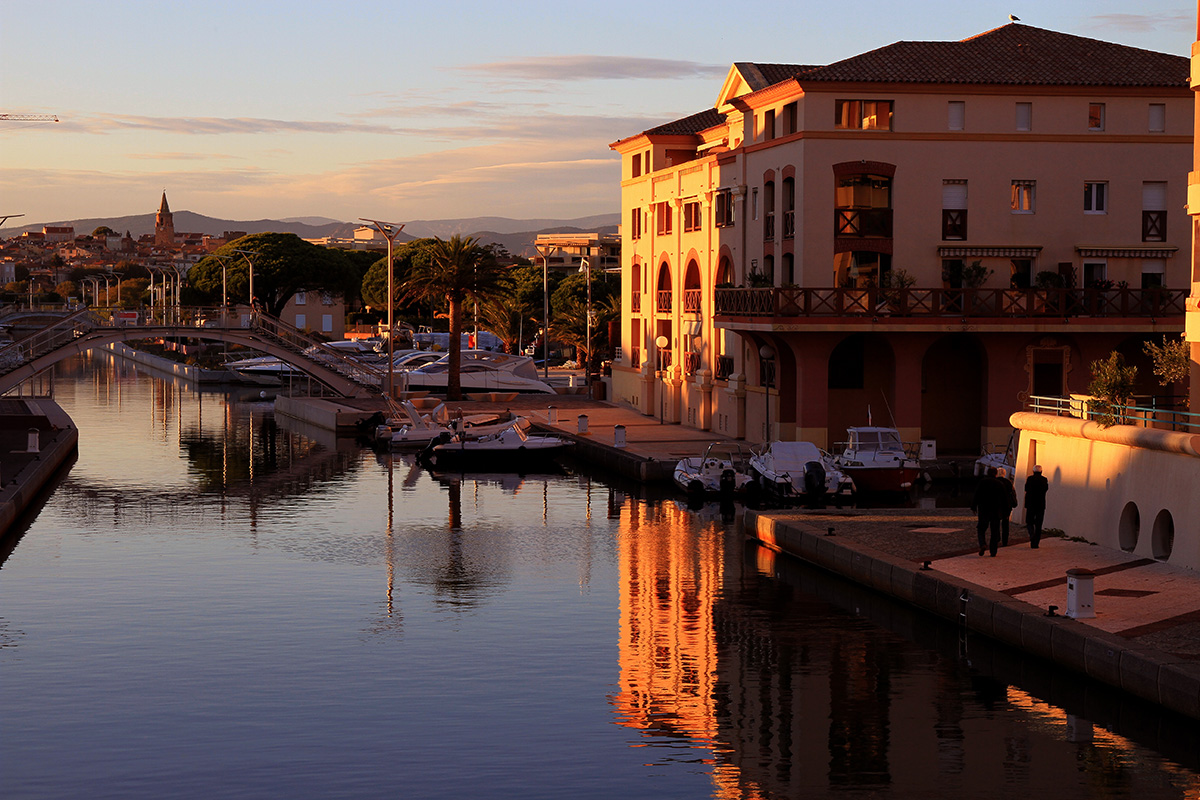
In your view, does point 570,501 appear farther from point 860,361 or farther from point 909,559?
point 909,559

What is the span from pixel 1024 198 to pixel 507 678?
35889 mm

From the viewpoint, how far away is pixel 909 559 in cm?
3228

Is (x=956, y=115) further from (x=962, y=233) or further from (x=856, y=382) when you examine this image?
(x=856, y=382)

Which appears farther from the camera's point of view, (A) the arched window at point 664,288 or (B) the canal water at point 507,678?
(A) the arched window at point 664,288

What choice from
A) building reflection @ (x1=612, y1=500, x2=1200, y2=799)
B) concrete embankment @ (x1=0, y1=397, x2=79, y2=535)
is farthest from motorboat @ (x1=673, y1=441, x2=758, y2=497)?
concrete embankment @ (x1=0, y1=397, x2=79, y2=535)

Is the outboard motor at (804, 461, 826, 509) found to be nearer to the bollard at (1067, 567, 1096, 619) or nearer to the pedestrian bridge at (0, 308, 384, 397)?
the bollard at (1067, 567, 1096, 619)

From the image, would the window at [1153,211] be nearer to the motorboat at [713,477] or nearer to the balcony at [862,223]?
the balcony at [862,223]

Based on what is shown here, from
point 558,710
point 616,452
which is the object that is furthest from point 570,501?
point 558,710

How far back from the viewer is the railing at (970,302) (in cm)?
5231

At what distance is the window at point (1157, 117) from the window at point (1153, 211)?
6.01 feet

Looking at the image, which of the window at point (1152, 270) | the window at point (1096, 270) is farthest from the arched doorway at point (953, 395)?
the window at point (1152, 270)

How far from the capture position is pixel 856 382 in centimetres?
5559

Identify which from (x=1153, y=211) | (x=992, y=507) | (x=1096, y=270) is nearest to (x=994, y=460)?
(x=1096, y=270)

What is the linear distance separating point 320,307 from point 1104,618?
156 metres
